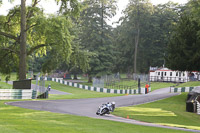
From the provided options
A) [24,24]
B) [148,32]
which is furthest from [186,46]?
[148,32]

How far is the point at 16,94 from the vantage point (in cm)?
2588

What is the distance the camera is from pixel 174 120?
18.5 meters

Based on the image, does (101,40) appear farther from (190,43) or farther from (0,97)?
(0,97)

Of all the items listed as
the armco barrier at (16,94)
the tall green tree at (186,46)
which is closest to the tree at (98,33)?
the tall green tree at (186,46)

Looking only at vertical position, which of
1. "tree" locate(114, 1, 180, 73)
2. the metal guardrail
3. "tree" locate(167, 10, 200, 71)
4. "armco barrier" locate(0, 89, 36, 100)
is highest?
"tree" locate(114, 1, 180, 73)

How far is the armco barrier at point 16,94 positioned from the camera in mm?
24891

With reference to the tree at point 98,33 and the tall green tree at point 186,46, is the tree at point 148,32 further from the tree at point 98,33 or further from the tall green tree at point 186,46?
the tall green tree at point 186,46

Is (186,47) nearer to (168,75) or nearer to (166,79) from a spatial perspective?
(166,79)

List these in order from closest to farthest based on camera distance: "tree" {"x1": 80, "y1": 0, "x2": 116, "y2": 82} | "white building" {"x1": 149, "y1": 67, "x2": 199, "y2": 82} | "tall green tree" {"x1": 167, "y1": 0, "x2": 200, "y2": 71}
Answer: "tall green tree" {"x1": 167, "y1": 0, "x2": 200, "y2": 71}
"white building" {"x1": 149, "y1": 67, "x2": 199, "y2": 82}
"tree" {"x1": 80, "y1": 0, "x2": 116, "y2": 82}

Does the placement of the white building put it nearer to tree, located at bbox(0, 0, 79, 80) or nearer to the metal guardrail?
the metal guardrail

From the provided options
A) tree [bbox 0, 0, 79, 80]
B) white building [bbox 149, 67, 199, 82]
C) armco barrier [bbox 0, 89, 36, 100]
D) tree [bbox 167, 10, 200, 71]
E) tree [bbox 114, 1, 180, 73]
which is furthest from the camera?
tree [bbox 114, 1, 180, 73]

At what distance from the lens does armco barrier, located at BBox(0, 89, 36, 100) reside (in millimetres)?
24891

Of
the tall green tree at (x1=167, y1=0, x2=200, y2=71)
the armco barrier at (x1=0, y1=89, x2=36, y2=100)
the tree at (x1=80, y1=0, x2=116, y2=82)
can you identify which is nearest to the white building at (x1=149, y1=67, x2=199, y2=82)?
the tree at (x1=80, y1=0, x2=116, y2=82)

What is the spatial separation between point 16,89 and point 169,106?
1302cm
